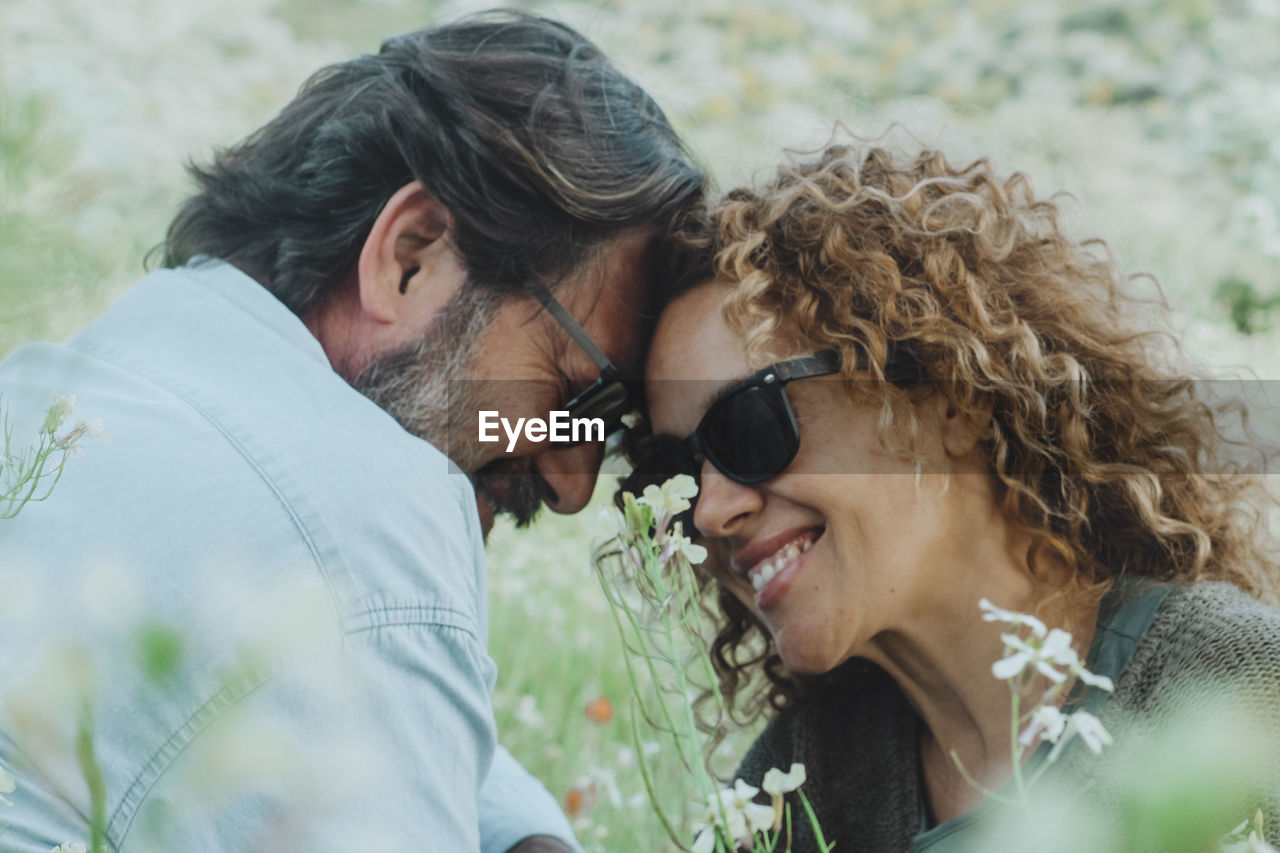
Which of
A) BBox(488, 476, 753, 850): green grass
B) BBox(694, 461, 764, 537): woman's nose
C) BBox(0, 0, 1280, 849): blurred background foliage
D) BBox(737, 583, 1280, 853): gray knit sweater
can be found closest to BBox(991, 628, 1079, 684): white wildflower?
BBox(737, 583, 1280, 853): gray knit sweater

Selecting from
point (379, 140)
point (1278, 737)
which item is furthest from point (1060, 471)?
point (379, 140)

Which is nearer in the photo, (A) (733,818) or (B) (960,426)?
(A) (733,818)

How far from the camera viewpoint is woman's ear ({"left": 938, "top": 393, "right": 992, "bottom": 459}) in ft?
6.56

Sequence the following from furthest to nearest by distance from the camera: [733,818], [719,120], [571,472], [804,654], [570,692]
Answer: [719,120], [570,692], [571,472], [804,654], [733,818]

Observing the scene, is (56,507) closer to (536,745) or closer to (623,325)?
(623,325)

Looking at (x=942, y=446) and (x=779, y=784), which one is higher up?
(x=779, y=784)

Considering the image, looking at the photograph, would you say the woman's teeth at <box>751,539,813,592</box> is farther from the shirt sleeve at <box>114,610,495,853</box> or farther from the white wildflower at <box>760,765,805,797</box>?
the white wildflower at <box>760,765,805,797</box>

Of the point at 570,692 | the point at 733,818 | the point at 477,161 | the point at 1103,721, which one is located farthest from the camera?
the point at 570,692

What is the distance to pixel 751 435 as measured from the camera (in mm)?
1981

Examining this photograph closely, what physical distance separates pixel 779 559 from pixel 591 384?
0.55 meters

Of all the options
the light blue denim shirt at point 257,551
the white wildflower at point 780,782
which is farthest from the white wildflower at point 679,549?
the light blue denim shirt at point 257,551

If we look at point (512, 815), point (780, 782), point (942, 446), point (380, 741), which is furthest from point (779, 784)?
point (512, 815)

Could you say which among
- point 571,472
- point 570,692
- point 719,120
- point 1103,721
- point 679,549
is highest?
point 679,549
